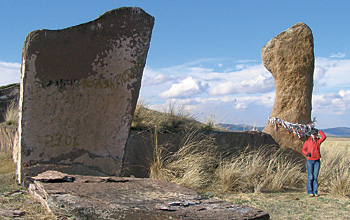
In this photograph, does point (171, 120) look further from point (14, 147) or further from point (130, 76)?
point (14, 147)

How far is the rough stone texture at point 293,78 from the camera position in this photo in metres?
7.13

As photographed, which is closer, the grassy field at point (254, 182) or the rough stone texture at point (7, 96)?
the grassy field at point (254, 182)

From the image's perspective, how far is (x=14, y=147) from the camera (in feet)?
22.4

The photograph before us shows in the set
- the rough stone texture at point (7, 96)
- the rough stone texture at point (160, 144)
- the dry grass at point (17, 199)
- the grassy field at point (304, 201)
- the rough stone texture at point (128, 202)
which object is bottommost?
the grassy field at point (304, 201)


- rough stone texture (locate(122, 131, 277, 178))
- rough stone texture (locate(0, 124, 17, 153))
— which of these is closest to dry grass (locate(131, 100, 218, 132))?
rough stone texture (locate(122, 131, 277, 178))

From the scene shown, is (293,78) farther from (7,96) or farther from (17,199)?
(7,96)

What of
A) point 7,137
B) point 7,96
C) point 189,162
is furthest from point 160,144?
point 7,96

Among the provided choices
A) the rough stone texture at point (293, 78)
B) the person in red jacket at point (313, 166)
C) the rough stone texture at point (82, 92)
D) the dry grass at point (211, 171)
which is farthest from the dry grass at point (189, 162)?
the rough stone texture at point (293, 78)

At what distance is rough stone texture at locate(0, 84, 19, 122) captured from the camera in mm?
11123

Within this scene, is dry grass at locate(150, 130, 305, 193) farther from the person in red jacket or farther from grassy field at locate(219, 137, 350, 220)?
the person in red jacket

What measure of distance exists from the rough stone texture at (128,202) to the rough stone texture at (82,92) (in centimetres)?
90

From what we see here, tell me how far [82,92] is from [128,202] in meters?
Result: 2.24

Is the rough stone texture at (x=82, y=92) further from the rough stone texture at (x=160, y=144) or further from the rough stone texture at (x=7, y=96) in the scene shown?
the rough stone texture at (x=7, y=96)

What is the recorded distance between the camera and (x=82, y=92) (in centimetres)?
511
